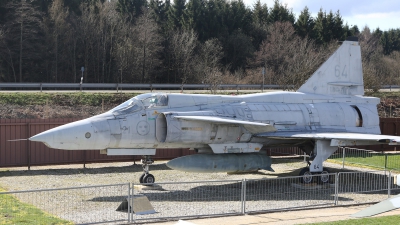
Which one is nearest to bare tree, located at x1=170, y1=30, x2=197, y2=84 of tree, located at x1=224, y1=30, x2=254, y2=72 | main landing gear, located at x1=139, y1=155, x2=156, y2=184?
tree, located at x1=224, y1=30, x2=254, y2=72

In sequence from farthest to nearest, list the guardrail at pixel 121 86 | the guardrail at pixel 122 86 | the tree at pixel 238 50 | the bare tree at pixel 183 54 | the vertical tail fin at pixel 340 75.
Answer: the tree at pixel 238 50, the bare tree at pixel 183 54, the guardrail at pixel 122 86, the guardrail at pixel 121 86, the vertical tail fin at pixel 340 75

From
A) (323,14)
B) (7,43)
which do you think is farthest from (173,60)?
(323,14)

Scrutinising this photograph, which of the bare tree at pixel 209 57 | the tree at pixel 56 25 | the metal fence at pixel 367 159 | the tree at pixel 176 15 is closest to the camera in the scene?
the metal fence at pixel 367 159

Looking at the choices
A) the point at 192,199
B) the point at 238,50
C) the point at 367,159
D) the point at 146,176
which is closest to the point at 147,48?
the point at 238,50

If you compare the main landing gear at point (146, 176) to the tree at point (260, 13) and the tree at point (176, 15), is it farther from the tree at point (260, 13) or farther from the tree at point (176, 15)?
the tree at point (260, 13)

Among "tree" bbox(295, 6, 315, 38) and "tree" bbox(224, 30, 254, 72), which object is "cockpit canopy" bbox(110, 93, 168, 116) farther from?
"tree" bbox(295, 6, 315, 38)

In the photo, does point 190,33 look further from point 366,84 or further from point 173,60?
point 366,84

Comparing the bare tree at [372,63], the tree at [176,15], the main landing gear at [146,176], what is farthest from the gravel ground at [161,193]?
the tree at [176,15]

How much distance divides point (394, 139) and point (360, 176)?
8.63ft

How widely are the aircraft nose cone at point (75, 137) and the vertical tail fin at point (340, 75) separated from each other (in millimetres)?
8755

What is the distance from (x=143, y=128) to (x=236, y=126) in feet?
11.0

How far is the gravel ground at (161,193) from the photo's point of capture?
13562mm

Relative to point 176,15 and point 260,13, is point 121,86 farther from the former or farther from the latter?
point 260,13

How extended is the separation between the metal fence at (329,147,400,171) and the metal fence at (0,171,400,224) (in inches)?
164
